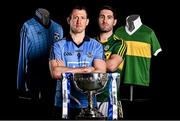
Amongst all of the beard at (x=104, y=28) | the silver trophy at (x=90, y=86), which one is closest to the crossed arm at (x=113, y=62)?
the beard at (x=104, y=28)

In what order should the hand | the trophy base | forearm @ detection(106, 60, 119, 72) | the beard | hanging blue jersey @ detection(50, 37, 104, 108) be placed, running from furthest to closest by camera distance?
the beard → forearm @ detection(106, 60, 119, 72) → hanging blue jersey @ detection(50, 37, 104, 108) → the hand → the trophy base

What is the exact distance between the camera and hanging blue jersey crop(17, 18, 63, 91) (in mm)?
3908

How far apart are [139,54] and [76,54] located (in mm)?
583

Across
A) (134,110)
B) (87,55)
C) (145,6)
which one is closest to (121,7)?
(145,6)

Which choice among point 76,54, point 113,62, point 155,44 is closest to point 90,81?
point 76,54

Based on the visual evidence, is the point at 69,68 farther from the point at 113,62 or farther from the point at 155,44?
the point at 155,44

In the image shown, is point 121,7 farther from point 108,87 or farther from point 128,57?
point 108,87

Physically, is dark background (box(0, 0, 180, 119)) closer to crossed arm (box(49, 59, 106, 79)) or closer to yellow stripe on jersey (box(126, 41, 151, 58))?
yellow stripe on jersey (box(126, 41, 151, 58))

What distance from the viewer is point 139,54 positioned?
13.1 feet

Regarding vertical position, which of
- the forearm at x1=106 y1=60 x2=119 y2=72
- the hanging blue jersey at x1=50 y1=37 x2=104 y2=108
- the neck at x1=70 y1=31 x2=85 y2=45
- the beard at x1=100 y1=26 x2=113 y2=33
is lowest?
the forearm at x1=106 y1=60 x2=119 y2=72

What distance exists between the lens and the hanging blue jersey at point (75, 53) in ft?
12.1

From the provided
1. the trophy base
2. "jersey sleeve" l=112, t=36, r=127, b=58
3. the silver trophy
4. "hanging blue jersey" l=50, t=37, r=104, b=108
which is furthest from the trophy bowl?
"jersey sleeve" l=112, t=36, r=127, b=58

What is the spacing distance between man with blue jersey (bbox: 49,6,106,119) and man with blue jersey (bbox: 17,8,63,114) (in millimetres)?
167

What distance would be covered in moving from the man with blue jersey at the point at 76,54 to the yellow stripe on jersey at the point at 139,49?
1.04ft
